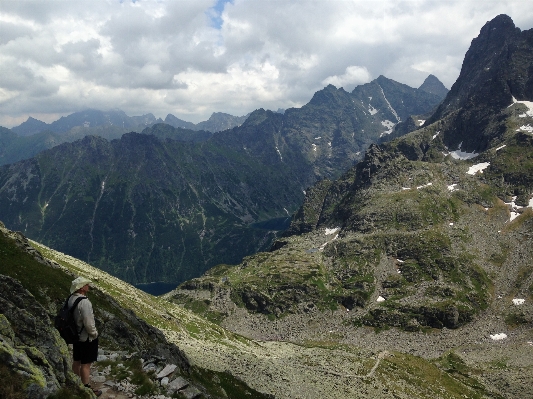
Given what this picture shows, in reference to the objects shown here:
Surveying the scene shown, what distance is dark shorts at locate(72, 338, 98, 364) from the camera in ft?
49.3

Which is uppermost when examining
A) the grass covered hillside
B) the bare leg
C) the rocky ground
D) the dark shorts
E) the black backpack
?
the black backpack

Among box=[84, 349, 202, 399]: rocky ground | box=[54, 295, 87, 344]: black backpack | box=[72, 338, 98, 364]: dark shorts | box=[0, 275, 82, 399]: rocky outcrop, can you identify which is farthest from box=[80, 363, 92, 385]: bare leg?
box=[84, 349, 202, 399]: rocky ground

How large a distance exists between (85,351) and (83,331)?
113 cm

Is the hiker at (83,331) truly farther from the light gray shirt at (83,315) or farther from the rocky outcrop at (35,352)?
the rocky outcrop at (35,352)

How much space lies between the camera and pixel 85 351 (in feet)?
50.1

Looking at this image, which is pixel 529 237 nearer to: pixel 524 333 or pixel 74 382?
pixel 524 333

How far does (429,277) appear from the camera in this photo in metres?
184

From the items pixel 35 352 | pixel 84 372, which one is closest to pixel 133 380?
pixel 84 372

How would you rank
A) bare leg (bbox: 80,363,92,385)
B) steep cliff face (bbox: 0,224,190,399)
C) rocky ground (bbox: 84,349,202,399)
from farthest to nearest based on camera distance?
1. rocky ground (bbox: 84,349,202,399)
2. bare leg (bbox: 80,363,92,385)
3. steep cliff face (bbox: 0,224,190,399)

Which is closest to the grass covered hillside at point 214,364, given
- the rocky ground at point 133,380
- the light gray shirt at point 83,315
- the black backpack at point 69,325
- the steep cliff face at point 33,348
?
the steep cliff face at point 33,348

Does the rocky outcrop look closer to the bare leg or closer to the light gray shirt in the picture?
the bare leg

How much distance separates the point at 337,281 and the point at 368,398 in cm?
13621

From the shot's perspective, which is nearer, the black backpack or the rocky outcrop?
the rocky outcrop

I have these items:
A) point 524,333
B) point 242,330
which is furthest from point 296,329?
point 524,333
